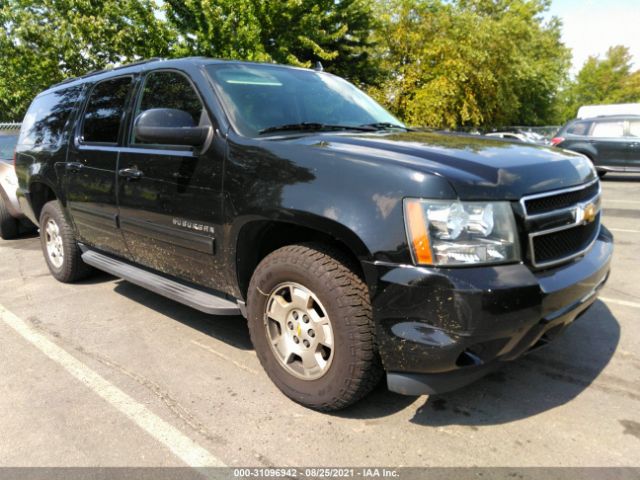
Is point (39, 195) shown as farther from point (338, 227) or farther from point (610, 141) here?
point (610, 141)

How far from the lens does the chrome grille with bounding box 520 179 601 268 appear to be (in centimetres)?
224

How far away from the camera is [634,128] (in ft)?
44.4

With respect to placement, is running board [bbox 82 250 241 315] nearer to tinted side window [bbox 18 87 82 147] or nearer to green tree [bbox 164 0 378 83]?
tinted side window [bbox 18 87 82 147]

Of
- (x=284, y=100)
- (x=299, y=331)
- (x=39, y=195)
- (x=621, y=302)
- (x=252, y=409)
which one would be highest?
(x=284, y=100)

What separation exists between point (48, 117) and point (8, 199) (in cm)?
295

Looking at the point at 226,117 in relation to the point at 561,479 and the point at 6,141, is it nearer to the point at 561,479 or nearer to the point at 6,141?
the point at 561,479

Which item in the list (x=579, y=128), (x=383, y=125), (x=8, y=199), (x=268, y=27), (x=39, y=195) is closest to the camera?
(x=383, y=125)

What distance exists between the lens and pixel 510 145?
2846 millimetres

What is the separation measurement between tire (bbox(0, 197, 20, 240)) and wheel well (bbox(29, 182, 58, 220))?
104 inches

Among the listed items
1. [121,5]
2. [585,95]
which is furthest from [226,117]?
[585,95]

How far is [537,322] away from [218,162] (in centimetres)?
187

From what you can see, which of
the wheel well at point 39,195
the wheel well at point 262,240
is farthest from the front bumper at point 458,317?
the wheel well at point 39,195

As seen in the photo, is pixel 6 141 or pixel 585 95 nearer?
pixel 6 141

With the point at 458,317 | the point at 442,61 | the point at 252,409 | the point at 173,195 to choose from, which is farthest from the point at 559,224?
the point at 442,61
